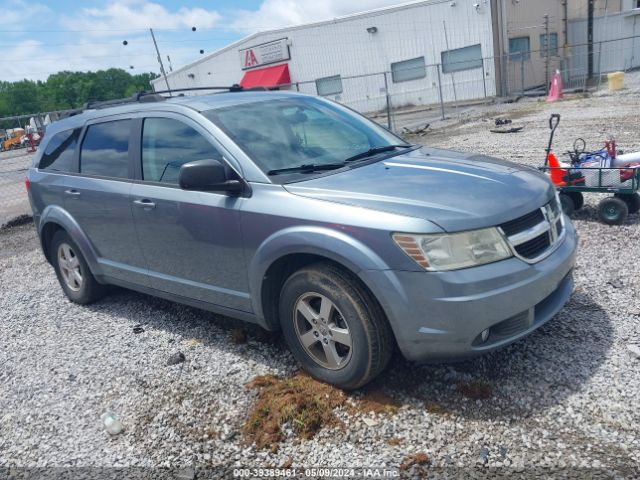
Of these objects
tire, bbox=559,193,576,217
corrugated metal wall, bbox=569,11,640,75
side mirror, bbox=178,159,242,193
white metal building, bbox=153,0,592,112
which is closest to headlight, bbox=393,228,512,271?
side mirror, bbox=178,159,242,193

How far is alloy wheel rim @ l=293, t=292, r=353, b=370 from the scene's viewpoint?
3281mm

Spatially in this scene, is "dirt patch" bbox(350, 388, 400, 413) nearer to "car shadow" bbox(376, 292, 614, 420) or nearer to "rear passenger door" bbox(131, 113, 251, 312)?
"car shadow" bbox(376, 292, 614, 420)

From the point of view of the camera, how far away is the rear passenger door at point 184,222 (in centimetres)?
372

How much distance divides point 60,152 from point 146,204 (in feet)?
5.88

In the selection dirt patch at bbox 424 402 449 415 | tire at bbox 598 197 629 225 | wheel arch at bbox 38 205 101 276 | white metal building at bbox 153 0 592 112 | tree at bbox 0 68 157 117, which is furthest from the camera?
tree at bbox 0 68 157 117

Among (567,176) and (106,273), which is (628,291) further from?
(106,273)

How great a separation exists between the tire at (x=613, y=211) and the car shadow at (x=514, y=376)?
2.47 m

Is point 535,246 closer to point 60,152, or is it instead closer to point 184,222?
point 184,222

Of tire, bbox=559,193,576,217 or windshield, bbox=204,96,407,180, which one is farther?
tire, bbox=559,193,576,217

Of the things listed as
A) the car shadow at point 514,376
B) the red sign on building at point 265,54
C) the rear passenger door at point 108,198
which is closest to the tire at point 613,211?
the car shadow at point 514,376

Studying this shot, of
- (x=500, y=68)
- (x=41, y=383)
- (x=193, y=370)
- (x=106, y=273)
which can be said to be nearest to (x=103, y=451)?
(x=193, y=370)

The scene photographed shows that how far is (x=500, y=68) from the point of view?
2759 cm

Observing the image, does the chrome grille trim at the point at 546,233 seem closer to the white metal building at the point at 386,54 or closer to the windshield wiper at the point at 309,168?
the windshield wiper at the point at 309,168

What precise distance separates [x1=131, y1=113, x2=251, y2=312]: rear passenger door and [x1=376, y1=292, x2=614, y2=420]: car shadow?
1.28 metres
